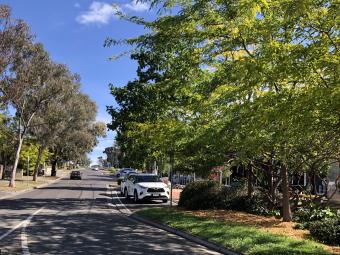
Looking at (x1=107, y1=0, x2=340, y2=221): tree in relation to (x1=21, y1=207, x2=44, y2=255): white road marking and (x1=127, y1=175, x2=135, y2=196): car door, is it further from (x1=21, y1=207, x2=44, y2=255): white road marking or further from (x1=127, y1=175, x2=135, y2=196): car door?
(x1=127, y1=175, x2=135, y2=196): car door

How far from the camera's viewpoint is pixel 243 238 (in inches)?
517

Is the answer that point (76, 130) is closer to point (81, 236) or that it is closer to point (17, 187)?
point (17, 187)

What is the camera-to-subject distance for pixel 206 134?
1464 cm

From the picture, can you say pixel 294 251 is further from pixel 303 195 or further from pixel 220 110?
pixel 303 195

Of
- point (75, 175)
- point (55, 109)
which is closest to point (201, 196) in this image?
point (55, 109)

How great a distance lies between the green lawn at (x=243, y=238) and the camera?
11.5 meters

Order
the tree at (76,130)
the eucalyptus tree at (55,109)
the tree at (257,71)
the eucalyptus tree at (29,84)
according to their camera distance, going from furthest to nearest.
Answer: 1. the tree at (76,130)
2. the eucalyptus tree at (55,109)
3. the eucalyptus tree at (29,84)
4. the tree at (257,71)

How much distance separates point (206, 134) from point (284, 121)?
188 inches

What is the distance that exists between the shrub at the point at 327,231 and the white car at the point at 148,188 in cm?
1474

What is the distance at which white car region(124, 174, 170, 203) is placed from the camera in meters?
28.4

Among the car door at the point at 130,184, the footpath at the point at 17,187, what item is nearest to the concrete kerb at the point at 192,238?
the car door at the point at 130,184

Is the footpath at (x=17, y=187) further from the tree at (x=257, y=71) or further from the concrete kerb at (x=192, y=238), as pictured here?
the tree at (x=257, y=71)

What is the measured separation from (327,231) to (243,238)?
2.46m

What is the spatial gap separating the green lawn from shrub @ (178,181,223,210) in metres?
3.90
